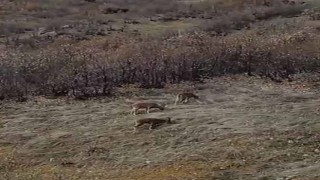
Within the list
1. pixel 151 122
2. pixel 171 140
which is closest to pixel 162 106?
pixel 151 122

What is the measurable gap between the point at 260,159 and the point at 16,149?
5689 mm

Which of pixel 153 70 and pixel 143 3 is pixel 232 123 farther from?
pixel 143 3

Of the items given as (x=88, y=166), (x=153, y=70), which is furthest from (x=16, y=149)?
(x=153, y=70)

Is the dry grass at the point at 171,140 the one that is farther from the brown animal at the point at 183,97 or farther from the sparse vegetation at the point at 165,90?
the brown animal at the point at 183,97

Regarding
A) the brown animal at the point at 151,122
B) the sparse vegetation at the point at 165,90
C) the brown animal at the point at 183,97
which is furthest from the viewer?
the brown animal at the point at 183,97

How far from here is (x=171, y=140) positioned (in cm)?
1555

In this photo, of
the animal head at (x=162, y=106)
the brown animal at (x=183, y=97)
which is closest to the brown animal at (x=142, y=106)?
the animal head at (x=162, y=106)

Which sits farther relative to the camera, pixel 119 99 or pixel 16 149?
pixel 119 99

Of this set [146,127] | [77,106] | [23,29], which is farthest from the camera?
[23,29]

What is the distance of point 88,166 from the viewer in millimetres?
14180

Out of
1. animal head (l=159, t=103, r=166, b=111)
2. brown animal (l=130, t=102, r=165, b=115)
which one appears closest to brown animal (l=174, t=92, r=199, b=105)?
animal head (l=159, t=103, r=166, b=111)

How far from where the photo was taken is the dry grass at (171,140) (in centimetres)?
1365

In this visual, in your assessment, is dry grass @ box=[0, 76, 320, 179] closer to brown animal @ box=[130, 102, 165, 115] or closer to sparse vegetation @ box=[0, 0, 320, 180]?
sparse vegetation @ box=[0, 0, 320, 180]

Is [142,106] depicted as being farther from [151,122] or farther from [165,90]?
[165,90]
